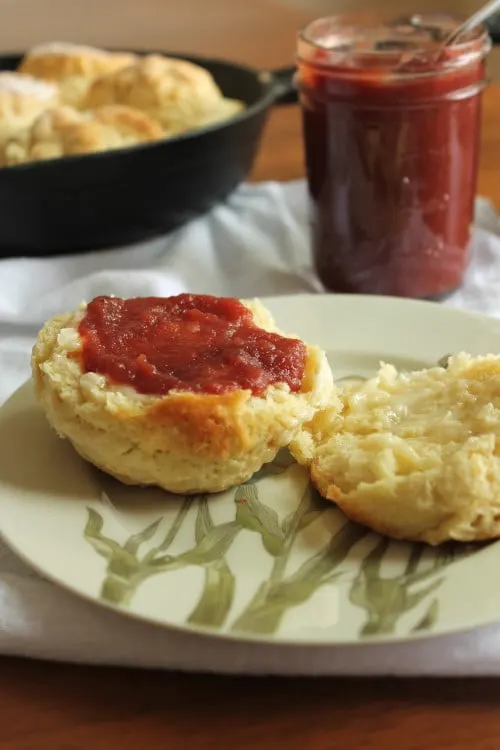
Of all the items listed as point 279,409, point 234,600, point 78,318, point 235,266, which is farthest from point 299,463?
point 235,266

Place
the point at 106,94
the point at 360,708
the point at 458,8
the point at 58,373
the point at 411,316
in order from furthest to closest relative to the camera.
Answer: the point at 458,8 → the point at 106,94 → the point at 411,316 → the point at 58,373 → the point at 360,708

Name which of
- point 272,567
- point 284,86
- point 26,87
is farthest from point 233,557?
point 26,87

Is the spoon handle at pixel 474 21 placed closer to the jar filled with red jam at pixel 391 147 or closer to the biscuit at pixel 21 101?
the jar filled with red jam at pixel 391 147

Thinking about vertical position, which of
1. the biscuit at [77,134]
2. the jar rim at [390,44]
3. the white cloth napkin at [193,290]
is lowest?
the white cloth napkin at [193,290]

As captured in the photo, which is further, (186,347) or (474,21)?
(474,21)

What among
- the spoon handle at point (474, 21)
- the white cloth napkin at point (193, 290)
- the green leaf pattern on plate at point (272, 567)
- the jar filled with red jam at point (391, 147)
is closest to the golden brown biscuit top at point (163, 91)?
the white cloth napkin at point (193, 290)

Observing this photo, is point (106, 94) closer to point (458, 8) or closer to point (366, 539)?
point (366, 539)

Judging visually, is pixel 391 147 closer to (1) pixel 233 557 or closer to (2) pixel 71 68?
(1) pixel 233 557
